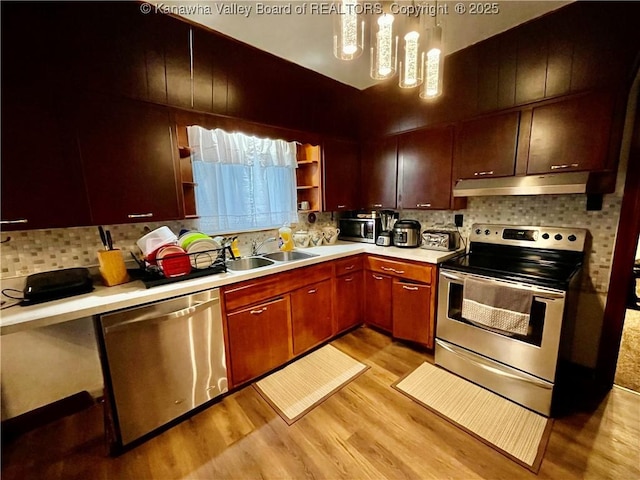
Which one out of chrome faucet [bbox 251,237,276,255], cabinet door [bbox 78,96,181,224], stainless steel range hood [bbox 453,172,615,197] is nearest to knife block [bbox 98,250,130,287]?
cabinet door [bbox 78,96,181,224]

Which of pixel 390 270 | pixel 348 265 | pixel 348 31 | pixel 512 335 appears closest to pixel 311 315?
pixel 348 265

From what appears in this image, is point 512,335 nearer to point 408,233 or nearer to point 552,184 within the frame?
point 552,184

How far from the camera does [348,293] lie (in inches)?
104

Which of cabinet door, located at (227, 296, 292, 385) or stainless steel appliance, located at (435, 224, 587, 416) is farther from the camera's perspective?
cabinet door, located at (227, 296, 292, 385)

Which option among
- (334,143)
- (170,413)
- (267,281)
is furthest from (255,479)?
(334,143)

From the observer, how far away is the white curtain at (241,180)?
2.22 metres

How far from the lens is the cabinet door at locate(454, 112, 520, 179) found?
203cm

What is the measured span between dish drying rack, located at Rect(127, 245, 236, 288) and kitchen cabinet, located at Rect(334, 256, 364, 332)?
1.04 m

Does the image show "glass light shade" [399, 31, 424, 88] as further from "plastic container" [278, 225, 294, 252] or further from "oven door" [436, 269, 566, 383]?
"plastic container" [278, 225, 294, 252]

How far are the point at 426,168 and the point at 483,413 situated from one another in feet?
6.43

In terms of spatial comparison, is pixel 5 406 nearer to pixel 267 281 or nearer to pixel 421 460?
pixel 267 281

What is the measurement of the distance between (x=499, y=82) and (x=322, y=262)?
76.7 inches

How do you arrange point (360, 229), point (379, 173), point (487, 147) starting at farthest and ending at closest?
point (360, 229)
point (379, 173)
point (487, 147)

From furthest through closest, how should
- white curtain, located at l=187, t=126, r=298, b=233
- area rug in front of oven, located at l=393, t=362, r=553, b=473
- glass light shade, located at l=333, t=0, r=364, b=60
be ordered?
white curtain, located at l=187, t=126, r=298, b=233
area rug in front of oven, located at l=393, t=362, r=553, b=473
glass light shade, located at l=333, t=0, r=364, b=60
